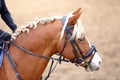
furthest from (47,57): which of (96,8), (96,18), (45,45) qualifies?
(96,8)

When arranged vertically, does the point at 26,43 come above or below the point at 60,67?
above

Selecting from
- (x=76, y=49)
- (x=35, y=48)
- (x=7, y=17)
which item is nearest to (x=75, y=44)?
(x=76, y=49)

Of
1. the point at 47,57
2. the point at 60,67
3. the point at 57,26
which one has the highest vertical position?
the point at 57,26

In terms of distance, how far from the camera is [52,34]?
226 inches

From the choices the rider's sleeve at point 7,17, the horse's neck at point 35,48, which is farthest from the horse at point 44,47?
the rider's sleeve at point 7,17

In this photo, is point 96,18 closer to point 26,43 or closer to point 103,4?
point 103,4

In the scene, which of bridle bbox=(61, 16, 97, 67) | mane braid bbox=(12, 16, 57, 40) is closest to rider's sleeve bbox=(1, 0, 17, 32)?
mane braid bbox=(12, 16, 57, 40)

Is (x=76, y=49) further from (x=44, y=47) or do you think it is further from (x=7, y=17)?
(x=7, y=17)

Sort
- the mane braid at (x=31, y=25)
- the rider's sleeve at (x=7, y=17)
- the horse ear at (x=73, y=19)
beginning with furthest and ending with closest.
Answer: the rider's sleeve at (x=7, y=17) → the mane braid at (x=31, y=25) → the horse ear at (x=73, y=19)

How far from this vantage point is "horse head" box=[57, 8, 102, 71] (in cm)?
569

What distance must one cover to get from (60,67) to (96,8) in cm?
643

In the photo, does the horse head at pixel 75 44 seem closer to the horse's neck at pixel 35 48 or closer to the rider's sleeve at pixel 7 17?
the horse's neck at pixel 35 48

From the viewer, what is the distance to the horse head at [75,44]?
5.69 metres

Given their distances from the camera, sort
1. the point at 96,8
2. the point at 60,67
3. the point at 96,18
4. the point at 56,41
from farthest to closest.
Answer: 1. the point at 96,8
2. the point at 96,18
3. the point at 60,67
4. the point at 56,41
